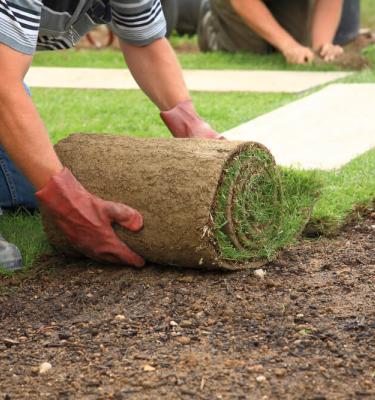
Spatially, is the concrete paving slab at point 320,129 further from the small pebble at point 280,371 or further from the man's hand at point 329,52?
the small pebble at point 280,371

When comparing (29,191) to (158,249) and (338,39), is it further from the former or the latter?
(338,39)

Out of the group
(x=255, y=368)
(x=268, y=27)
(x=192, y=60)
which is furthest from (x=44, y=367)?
(x=192, y=60)

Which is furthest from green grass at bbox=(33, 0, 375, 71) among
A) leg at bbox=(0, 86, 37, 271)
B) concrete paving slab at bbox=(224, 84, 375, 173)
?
leg at bbox=(0, 86, 37, 271)

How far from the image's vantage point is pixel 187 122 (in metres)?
3.84

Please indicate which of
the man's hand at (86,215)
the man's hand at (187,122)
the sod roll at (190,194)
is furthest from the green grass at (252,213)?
the man's hand at (187,122)

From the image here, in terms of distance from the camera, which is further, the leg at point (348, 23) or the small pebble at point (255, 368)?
the leg at point (348, 23)

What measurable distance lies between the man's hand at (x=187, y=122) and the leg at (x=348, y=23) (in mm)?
4326

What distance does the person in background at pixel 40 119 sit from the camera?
3.11 meters

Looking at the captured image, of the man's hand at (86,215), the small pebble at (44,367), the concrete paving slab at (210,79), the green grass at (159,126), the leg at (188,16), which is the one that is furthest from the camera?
the leg at (188,16)

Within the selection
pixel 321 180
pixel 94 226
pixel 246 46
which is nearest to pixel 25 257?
pixel 94 226

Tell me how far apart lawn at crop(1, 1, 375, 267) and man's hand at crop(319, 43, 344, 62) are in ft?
0.84

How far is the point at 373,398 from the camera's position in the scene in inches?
94.8

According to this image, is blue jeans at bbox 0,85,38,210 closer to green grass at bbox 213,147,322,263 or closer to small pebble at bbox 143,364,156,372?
green grass at bbox 213,147,322,263

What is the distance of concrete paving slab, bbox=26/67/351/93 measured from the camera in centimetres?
654
